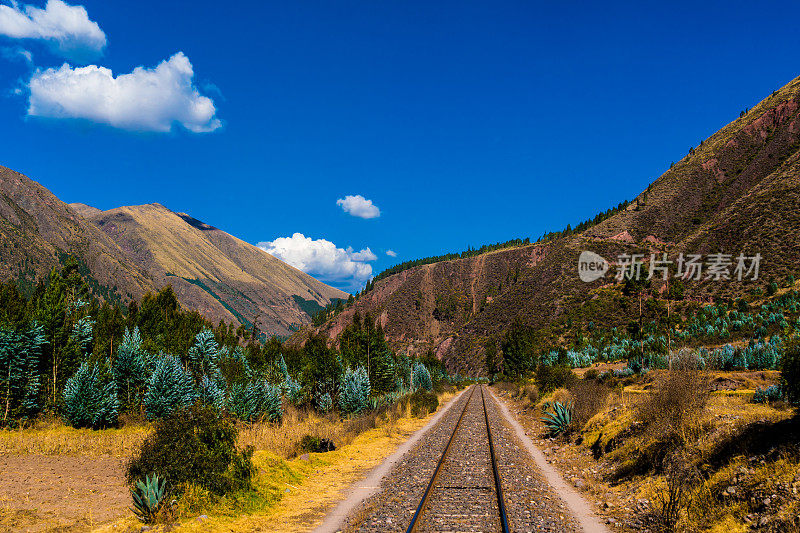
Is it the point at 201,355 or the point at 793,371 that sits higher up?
the point at 793,371

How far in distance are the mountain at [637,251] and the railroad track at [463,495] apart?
102 feet

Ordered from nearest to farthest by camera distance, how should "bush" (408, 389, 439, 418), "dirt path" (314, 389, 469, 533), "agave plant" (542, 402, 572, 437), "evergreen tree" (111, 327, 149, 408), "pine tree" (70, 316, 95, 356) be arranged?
"dirt path" (314, 389, 469, 533) → "agave plant" (542, 402, 572, 437) → "evergreen tree" (111, 327, 149, 408) → "bush" (408, 389, 439, 418) → "pine tree" (70, 316, 95, 356)

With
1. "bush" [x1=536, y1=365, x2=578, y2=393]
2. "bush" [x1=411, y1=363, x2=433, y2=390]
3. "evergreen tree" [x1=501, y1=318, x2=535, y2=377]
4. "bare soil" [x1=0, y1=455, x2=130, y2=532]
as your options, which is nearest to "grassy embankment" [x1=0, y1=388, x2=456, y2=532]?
"bare soil" [x1=0, y1=455, x2=130, y2=532]

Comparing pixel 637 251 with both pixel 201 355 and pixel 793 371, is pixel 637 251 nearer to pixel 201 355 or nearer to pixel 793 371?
pixel 201 355

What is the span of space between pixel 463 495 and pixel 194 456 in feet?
18.4

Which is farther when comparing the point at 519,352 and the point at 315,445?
the point at 519,352

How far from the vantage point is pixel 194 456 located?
857 centimetres

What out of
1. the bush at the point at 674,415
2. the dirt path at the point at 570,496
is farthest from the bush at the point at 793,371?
the dirt path at the point at 570,496

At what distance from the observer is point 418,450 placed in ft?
48.2

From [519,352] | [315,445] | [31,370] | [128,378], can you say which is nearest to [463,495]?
[315,445]

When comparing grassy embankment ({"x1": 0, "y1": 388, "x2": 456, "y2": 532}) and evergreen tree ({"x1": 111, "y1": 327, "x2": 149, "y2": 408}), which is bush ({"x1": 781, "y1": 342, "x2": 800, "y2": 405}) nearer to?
grassy embankment ({"x1": 0, "y1": 388, "x2": 456, "y2": 532})

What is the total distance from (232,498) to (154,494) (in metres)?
1.55

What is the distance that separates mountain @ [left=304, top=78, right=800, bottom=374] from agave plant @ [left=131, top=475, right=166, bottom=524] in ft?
128

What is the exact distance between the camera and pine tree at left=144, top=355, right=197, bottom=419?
71.4ft
